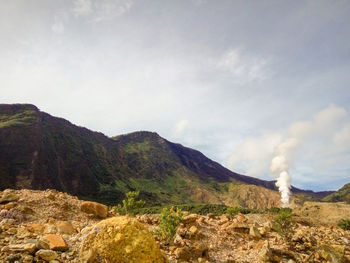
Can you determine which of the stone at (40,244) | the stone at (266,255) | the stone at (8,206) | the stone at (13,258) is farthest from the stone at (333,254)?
the stone at (8,206)

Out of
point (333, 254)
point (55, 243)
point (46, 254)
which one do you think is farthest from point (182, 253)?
point (333, 254)

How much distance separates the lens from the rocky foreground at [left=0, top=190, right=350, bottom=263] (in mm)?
6051

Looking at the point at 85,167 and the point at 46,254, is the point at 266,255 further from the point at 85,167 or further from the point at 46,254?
the point at 85,167

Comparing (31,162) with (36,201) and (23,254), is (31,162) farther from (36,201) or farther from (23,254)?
(23,254)

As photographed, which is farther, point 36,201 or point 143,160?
point 143,160

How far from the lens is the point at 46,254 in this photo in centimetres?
579

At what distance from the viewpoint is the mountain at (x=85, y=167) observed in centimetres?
9150

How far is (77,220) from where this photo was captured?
41.5 ft

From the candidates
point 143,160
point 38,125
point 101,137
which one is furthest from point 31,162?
point 143,160

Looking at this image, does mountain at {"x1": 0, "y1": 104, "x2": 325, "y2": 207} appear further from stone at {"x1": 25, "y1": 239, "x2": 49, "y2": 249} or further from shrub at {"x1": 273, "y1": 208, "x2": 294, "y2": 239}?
shrub at {"x1": 273, "y1": 208, "x2": 294, "y2": 239}

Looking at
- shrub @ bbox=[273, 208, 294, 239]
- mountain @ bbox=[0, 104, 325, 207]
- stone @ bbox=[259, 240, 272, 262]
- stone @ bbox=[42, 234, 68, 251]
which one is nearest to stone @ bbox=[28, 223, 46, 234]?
stone @ bbox=[42, 234, 68, 251]

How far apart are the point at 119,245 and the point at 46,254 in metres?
2.01

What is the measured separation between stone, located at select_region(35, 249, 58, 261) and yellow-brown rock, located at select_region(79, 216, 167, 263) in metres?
0.71

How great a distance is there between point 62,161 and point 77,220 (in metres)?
114
